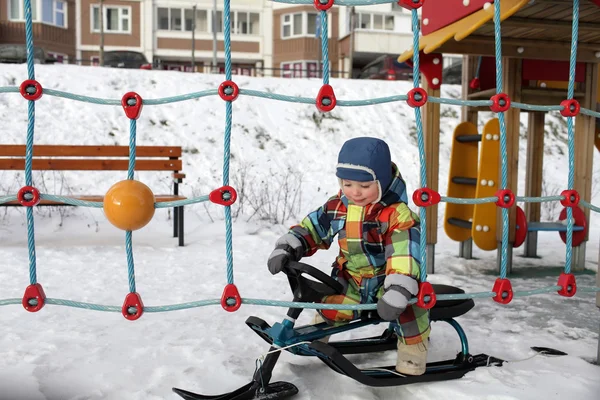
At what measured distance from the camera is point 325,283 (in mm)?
2037

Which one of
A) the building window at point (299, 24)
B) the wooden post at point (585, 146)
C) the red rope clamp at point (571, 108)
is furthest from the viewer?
the building window at point (299, 24)

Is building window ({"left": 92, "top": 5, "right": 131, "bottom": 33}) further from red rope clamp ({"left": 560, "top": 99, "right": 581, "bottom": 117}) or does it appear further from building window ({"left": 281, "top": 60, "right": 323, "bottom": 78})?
red rope clamp ({"left": 560, "top": 99, "right": 581, "bottom": 117})

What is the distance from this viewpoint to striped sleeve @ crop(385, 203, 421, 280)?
6.33ft

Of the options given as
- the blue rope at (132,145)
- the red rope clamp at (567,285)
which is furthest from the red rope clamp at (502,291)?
the blue rope at (132,145)

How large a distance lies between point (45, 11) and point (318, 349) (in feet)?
64.7

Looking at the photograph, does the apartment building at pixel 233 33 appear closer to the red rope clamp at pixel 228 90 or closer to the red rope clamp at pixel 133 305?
the red rope clamp at pixel 228 90

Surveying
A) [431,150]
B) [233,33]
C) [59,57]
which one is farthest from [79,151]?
[233,33]

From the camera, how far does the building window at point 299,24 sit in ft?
66.8

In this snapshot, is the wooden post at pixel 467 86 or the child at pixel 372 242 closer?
the child at pixel 372 242

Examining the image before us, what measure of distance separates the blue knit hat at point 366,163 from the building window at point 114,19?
64.7 feet

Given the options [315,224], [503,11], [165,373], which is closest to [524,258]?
[503,11]

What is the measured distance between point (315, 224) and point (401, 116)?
8646mm

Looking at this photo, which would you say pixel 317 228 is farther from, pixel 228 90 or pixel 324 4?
pixel 324 4

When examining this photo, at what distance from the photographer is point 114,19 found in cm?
1986
